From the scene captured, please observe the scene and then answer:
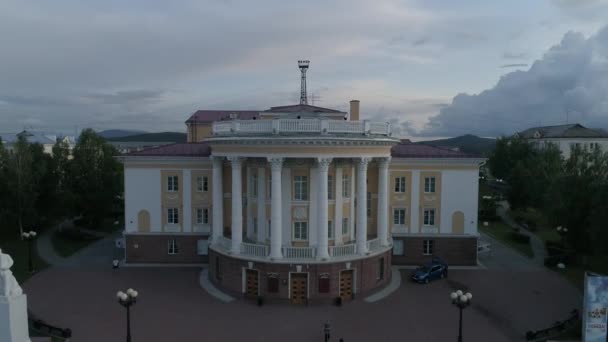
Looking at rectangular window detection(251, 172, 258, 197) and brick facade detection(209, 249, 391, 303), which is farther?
rectangular window detection(251, 172, 258, 197)

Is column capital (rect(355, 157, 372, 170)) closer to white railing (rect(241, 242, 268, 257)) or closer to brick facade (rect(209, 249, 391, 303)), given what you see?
brick facade (rect(209, 249, 391, 303))

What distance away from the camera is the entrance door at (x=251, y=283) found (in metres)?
26.4

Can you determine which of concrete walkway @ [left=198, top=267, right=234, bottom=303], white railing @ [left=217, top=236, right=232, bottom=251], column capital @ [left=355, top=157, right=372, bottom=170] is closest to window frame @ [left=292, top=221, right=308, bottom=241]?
white railing @ [left=217, top=236, right=232, bottom=251]

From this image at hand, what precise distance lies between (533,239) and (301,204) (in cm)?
3023

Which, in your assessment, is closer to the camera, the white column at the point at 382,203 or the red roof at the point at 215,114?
the white column at the point at 382,203

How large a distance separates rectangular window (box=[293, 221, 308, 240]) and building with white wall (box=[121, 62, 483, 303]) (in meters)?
0.07

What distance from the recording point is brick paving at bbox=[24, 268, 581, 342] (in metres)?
21.6

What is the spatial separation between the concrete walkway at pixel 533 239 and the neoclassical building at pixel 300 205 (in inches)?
293

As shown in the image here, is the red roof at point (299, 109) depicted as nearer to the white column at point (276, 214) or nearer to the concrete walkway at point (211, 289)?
the white column at point (276, 214)

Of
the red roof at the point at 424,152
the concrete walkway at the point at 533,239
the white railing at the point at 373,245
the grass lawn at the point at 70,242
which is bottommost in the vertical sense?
the concrete walkway at the point at 533,239

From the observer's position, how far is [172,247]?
3403 cm

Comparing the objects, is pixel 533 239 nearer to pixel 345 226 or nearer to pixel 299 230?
pixel 345 226

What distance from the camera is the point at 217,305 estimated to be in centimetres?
2536

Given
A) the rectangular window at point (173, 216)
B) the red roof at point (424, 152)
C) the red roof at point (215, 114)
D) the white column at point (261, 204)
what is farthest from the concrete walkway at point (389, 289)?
the red roof at point (215, 114)
